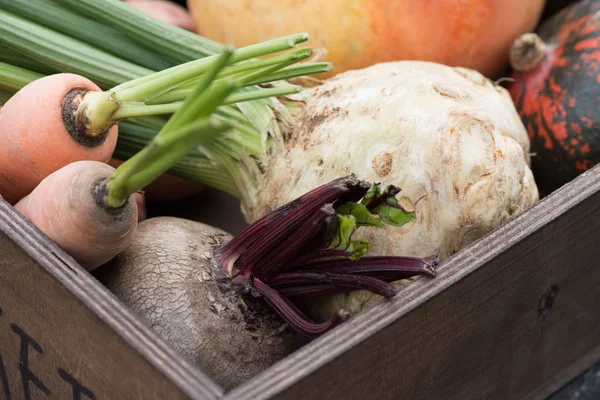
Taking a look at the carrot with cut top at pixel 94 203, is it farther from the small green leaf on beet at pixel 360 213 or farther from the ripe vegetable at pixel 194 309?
the small green leaf on beet at pixel 360 213

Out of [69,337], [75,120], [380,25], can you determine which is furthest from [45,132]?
[380,25]

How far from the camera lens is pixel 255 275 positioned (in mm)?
862

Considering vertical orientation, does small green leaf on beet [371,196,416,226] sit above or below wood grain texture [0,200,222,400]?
above

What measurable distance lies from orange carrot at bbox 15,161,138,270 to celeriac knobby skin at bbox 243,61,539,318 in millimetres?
234

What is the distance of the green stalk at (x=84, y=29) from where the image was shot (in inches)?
38.9

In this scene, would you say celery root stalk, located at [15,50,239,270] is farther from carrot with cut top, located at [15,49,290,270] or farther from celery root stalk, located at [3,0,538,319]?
celery root stalk, located at [3,0,538,319]

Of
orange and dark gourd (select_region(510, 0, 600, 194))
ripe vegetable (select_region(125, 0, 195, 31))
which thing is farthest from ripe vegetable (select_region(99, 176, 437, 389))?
ripe vegetable (select_region(125, 0, 195, 31))

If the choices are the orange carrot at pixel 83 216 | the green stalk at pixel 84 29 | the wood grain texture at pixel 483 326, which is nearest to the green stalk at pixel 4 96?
the green stalk at pixel 84 29

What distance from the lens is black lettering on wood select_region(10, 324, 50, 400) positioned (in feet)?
2.72

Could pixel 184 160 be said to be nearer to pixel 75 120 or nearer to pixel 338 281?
pixel 75 120

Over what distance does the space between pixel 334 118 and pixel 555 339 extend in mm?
440

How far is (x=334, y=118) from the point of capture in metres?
0.95

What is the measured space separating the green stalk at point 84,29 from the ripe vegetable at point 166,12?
31 cm

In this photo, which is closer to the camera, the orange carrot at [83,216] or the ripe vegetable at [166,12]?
the orange carrot at [83,216]
